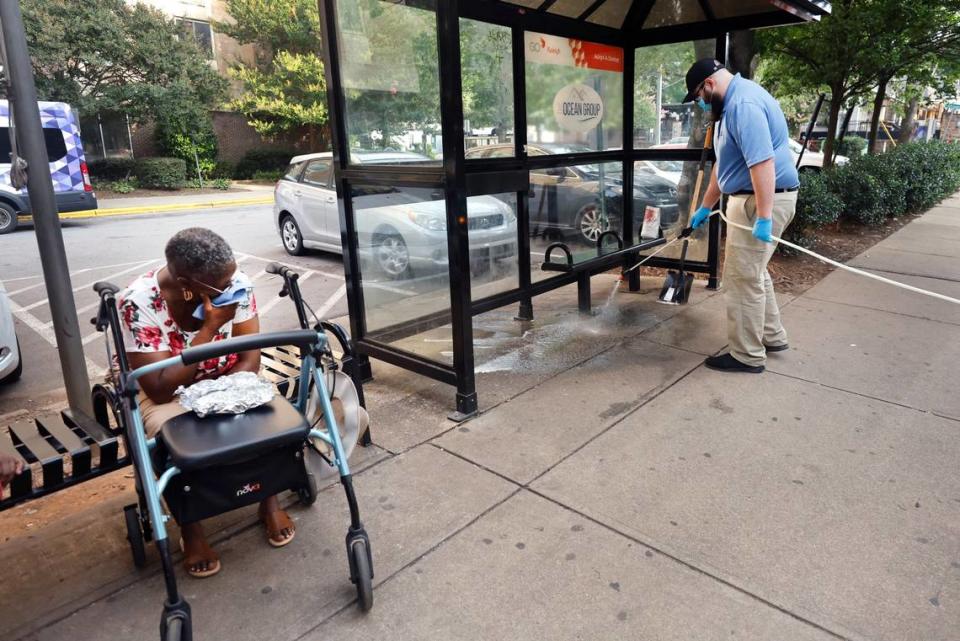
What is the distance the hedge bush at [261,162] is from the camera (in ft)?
82.4

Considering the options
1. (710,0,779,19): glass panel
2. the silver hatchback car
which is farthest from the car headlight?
(710,0,779,19): glass panel

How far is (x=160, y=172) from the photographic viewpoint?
2092 centimetres

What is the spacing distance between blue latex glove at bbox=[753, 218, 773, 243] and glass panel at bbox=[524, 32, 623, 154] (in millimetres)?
1782

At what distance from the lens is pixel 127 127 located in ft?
71.4

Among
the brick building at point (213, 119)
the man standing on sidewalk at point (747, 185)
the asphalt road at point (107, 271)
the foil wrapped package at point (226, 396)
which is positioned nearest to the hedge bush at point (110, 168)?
the brick building at point (213, 119)

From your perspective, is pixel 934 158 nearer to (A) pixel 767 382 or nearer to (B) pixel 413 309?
(A) pixel 767 382

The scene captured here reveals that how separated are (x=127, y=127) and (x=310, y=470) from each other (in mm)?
22823

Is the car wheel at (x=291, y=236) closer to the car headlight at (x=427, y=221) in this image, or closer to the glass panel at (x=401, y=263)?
the glass panel at (x=401, y=263)

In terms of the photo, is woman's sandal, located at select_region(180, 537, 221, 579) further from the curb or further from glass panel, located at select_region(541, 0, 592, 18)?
the curb

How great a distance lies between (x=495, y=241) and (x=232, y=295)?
2826 mm

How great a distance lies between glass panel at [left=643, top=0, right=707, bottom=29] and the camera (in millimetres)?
5734

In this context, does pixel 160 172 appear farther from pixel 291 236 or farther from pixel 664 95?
pixel 664 95

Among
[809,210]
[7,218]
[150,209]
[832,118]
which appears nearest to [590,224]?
[809,210]

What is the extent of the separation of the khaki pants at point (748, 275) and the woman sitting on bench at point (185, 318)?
3.11 meters
